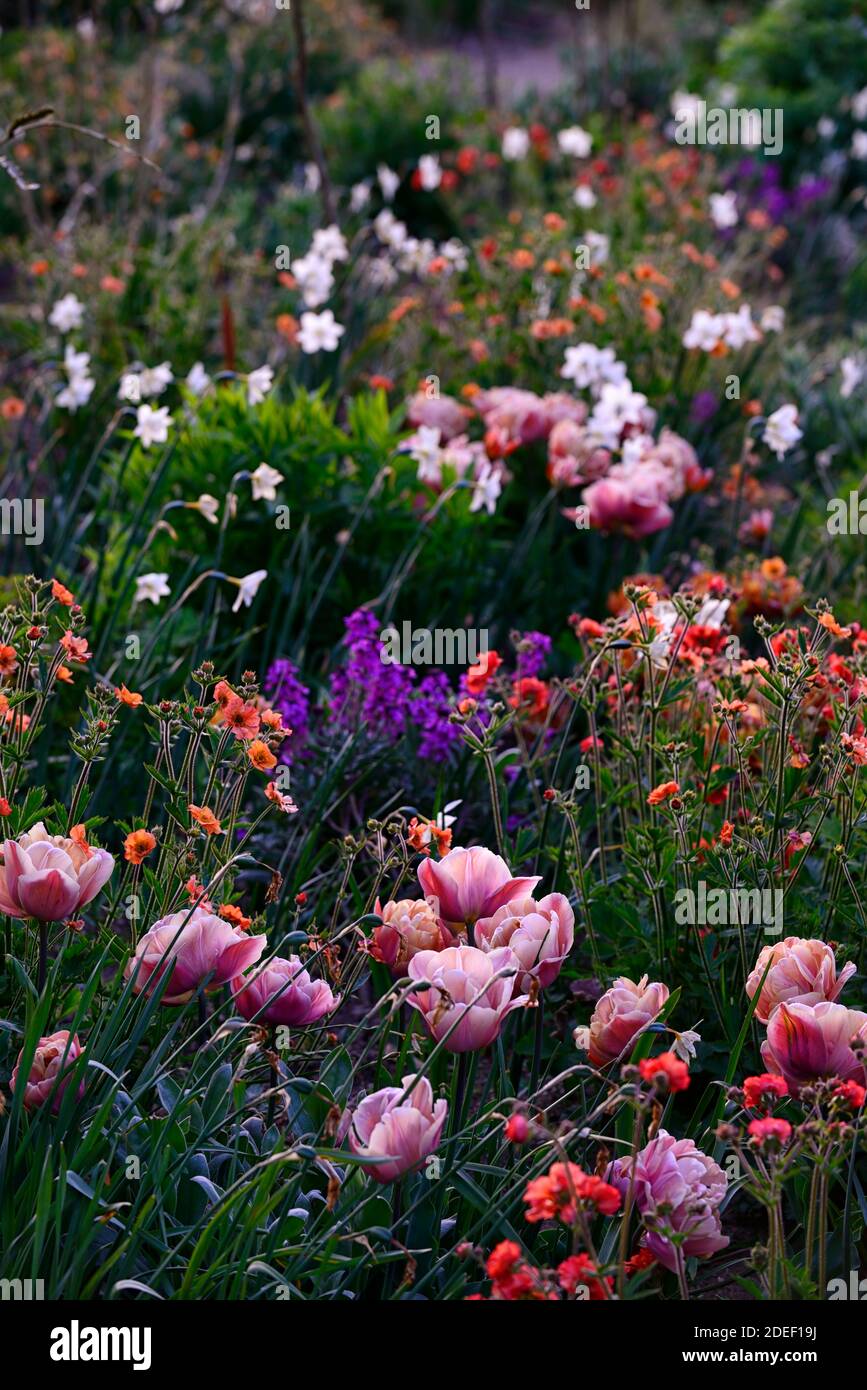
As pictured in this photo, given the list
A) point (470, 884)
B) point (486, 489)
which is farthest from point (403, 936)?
point (486, 489)

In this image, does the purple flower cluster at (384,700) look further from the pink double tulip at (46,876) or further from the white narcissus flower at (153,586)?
Answer: the pink double tulip at (46,876)

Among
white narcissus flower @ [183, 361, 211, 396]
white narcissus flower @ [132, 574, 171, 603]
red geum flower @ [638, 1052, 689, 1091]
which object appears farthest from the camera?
white narcissus flower @ [183, 361, 211, 396]

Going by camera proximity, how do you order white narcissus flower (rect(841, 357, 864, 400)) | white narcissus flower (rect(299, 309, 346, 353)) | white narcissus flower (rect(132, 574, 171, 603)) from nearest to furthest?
white narcissus flower (rect(132, 574, 171, 603)), white narcissus flower (rect(299, 309, 346, 353)), white narcissus flower (rect(841, 357, 864, 400))

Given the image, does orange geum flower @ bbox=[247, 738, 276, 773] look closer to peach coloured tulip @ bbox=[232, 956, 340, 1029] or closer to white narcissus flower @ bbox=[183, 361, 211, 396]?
peach coloured tulip @ bbox=[232, 956, 340, 1029]

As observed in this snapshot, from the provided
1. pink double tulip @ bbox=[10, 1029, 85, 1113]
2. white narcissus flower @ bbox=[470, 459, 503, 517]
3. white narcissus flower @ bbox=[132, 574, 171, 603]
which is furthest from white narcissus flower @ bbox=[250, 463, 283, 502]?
pink double tulip @ bbox=[10, 1029, 85, 1113]

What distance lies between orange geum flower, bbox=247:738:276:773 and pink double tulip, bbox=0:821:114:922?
234 millimetres

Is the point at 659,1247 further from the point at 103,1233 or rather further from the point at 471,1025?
the point at 103,1233

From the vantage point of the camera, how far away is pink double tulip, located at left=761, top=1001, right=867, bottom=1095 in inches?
65.6

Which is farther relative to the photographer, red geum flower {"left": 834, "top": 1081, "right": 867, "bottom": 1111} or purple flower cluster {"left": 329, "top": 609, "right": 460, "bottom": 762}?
purple flower cluster {"left": 329, "top": 609, "right": 460, "bottom": 762}

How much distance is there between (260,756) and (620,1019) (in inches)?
22.8

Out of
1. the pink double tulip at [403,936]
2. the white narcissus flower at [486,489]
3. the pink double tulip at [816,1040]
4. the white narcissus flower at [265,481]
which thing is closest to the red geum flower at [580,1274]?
the pink double tulip at [816,1040]

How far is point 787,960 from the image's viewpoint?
5.87 feet

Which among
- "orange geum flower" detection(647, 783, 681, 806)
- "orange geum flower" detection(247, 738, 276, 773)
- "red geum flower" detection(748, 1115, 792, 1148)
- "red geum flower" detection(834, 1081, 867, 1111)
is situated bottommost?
"red geum flower" detection(748, 1115, 792, 1148)

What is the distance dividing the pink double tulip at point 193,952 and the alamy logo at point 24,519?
5.96ft
